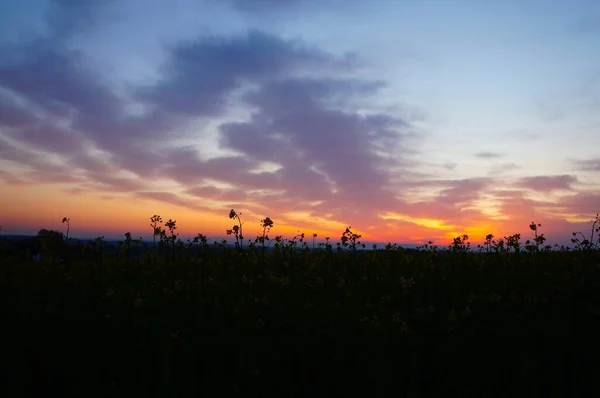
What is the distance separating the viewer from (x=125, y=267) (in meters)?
9.30

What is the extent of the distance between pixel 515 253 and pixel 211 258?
662cm

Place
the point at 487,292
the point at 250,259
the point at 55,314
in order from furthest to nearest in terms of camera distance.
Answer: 1. the point at 250,259
2. the point at 487,292
3. the point at 55,314

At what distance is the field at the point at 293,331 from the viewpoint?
5.86 m

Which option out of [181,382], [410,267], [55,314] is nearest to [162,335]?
[181,382]

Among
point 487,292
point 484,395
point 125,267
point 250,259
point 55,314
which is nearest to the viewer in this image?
point 484,395

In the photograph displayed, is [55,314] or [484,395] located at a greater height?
[55,314]

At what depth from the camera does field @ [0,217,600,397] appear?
5.86 meters

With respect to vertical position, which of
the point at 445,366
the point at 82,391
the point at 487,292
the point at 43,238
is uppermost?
the point at 43,238

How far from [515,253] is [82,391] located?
8779 mm

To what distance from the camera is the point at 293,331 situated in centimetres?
655

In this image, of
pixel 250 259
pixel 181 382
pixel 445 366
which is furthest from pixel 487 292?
pixel 181 382

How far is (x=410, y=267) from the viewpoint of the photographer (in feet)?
32.0

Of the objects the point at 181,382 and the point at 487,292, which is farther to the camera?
the point at 487,292

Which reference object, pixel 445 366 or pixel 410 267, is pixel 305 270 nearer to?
pixel 410 267
